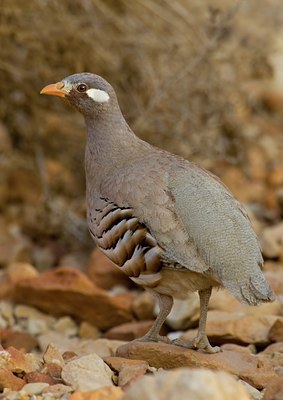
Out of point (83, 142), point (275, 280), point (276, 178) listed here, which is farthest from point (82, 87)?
point (276, 178)

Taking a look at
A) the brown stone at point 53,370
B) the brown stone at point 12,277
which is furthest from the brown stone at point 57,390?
the brown stone at point 12,277

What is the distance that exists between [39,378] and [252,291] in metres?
1.33

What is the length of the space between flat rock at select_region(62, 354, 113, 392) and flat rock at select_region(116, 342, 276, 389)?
0.53 m

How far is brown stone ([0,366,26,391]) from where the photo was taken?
475cm

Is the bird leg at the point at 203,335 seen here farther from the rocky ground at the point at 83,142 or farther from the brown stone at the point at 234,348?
the rocky ground at the point at 83,142

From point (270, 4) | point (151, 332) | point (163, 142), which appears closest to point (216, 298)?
point (151, 332)

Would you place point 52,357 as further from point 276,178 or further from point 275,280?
point 276,178

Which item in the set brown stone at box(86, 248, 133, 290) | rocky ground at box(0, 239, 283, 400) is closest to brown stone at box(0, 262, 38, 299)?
rocky ground at box(0, 239, 283, 400)

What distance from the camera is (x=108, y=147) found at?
621 cm

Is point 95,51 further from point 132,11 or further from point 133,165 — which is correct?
point 133,165

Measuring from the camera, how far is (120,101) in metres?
10.0

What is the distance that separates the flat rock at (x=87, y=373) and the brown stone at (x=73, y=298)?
2.64 m

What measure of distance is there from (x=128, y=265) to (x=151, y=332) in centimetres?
64

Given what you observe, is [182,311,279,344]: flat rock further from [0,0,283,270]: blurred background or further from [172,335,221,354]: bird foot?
[0,0,283,270]: blurred background
